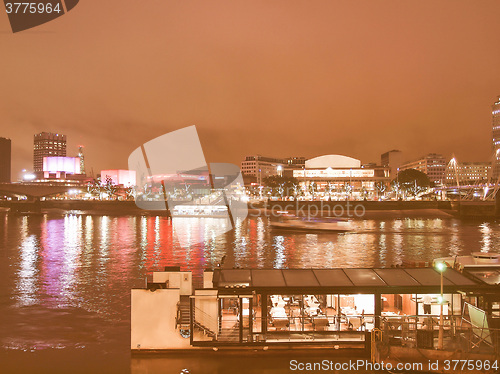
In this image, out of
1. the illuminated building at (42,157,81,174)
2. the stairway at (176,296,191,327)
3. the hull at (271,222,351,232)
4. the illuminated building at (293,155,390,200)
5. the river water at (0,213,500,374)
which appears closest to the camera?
the stairway at (176,296,191,327)

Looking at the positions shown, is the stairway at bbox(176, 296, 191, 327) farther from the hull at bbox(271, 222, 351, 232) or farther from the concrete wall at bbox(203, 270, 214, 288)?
the hull at bbox(271, 222, 351, 232)

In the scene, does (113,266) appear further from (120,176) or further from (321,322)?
(120,176)

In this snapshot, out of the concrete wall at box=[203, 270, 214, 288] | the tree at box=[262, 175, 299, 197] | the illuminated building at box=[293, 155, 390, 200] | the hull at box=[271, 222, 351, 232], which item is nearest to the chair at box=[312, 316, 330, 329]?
the concrete wall at box=[203, 270, 214, 288]

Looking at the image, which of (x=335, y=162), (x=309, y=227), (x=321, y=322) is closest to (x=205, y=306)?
(x=321, y=322)

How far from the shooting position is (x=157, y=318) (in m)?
9.28

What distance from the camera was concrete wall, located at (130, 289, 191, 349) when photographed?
9234mm

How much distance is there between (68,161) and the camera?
168 metres

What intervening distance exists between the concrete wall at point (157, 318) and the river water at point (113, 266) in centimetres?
38

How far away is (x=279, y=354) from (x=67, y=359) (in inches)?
192

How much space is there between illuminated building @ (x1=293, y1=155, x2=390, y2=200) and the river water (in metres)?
71.5

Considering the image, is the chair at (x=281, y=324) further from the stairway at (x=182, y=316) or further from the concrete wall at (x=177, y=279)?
the concrete wall at (x=177, y=279)

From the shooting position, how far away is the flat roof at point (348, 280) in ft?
30.7

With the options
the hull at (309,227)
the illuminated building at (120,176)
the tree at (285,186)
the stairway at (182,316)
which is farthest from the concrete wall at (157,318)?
the illuminated building at (120,176)

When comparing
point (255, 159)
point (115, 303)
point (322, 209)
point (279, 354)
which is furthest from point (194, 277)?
point (255, 159)
